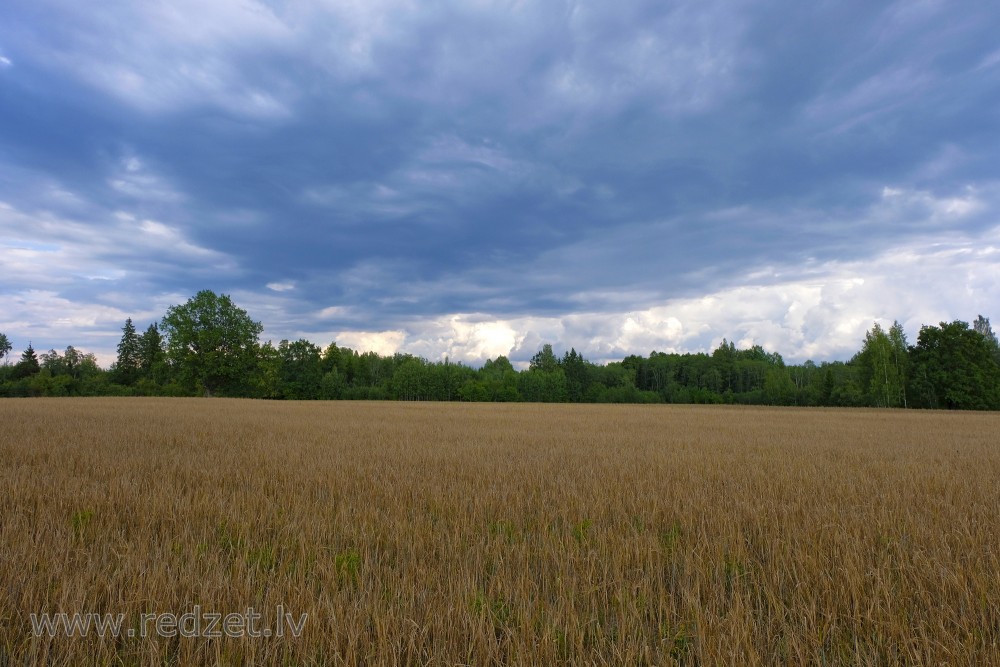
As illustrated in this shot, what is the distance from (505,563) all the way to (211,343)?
6826cm

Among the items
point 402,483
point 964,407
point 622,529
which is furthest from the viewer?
point 964,407

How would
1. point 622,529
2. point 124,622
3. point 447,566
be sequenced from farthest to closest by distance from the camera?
point 622,529
point 447,566
point 124,622

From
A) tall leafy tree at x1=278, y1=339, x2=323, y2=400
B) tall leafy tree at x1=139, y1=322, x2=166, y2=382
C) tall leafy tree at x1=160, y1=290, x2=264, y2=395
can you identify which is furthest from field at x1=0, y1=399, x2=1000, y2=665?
tall leafy tree at x1=139, y1=322, x2=166, y2=382

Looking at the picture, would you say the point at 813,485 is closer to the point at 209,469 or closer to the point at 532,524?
the point at 532,524

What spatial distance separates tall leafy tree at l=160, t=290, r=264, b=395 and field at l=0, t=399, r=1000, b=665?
59.1 meters

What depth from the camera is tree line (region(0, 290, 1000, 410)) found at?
54.2 meters

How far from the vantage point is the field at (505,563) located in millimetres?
2709

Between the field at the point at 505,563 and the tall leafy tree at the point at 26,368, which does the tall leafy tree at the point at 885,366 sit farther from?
the tall leafy tree at the point at 26,368

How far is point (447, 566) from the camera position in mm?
3945

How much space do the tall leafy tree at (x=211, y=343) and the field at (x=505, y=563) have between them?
59.1 metres

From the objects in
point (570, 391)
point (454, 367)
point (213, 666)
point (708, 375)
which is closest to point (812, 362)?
point (708, 375)

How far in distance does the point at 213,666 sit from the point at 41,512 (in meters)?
4.26

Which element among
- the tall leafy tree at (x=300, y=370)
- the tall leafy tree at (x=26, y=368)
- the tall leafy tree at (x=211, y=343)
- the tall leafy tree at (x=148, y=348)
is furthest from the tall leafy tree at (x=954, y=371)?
the tall leafy tree at (x=26, y=368)

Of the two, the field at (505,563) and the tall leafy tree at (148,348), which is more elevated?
the tall leafy tree at (148,348)
